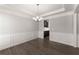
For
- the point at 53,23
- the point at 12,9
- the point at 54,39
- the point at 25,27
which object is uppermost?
the point at 12,9

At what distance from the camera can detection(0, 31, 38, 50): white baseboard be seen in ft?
8.81

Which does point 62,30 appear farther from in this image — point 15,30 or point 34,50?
point 15,30

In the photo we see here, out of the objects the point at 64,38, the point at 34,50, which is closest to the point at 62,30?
the point at 64,38

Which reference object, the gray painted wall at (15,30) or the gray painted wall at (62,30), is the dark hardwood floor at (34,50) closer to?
the gray painted wall at (15,30)

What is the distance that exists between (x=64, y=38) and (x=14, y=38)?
2.79m

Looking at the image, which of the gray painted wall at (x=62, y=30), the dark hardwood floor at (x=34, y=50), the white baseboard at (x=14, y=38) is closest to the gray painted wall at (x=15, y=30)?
the white baseboard at (x=14, y=38)

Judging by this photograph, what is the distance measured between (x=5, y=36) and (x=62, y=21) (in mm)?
3177

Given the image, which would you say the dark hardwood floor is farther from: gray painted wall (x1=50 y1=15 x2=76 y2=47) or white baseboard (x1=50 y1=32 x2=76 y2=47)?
gray painted wall (x1=50 y1=15 x2=76 y2=47)

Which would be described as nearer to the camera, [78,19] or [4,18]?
[4,18]

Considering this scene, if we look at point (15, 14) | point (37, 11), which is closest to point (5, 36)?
point (15, 14)

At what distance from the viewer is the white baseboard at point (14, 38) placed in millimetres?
2685

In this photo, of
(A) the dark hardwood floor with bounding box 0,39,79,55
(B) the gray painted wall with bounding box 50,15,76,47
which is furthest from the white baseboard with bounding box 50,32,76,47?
(A) the dark hardwood floor with bounding box 0,39,79,55

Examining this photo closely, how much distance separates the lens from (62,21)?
4.03m

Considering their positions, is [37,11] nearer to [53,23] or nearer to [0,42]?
[53,23]
